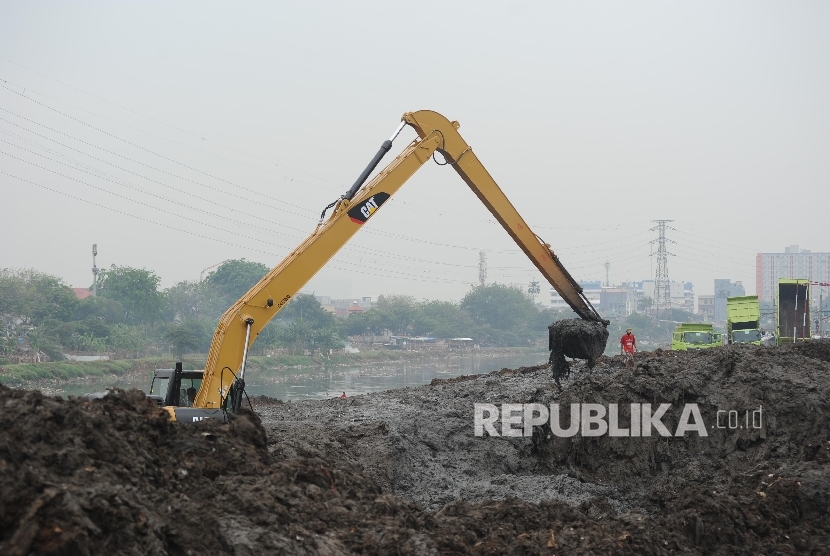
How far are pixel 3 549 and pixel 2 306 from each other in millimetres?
45699

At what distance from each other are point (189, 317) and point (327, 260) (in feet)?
192

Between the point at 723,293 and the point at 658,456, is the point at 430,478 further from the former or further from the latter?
the point at 723,293

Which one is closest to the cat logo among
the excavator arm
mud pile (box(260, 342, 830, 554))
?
the excavator arm

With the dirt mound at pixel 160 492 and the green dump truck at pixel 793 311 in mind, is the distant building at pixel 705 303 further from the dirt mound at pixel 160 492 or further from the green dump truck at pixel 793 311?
the dirt mound at pixel 160 492

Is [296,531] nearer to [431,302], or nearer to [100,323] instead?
[100,323]

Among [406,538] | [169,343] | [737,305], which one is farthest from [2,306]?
[406,538]

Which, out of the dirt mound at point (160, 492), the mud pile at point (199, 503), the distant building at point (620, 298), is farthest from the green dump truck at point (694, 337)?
the distant building at point (620, 298)

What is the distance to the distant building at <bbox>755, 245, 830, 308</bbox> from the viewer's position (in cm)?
15175

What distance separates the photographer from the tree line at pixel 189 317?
4622 centimetres

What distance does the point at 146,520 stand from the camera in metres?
5.21

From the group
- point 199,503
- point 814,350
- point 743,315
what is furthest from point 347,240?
point 743,315

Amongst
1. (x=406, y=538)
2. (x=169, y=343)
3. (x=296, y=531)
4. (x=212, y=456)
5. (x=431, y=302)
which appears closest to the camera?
(x=296, y=531)

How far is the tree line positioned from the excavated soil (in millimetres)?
26344

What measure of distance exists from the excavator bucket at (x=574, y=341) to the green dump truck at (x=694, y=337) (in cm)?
1630
